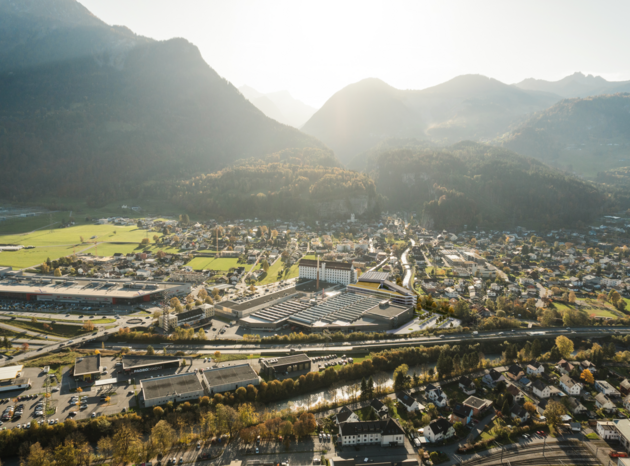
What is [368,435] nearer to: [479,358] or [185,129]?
[479,358]

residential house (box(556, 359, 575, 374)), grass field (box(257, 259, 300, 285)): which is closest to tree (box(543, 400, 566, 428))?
residential house (box(556, 359, 575, 374))

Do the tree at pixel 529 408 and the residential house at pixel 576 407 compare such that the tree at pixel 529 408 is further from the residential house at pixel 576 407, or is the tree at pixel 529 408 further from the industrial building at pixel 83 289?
the industrial building at pixel 83 289

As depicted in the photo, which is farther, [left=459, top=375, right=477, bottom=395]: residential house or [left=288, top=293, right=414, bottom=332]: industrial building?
[left=288, top=293, right=414, bottom=332]: industrial building

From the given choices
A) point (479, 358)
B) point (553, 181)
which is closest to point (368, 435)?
point (479, 358)

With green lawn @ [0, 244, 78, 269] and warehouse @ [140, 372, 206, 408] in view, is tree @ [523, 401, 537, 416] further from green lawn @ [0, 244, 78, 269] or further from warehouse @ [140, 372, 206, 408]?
Result: green lawn @ [0, 244, 78, 269]

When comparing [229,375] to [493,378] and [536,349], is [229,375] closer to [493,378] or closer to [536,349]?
[493,378]

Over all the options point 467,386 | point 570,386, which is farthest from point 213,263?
point 570,386

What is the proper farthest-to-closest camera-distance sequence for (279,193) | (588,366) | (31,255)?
(279,193) < (31,255) < (588,366)
